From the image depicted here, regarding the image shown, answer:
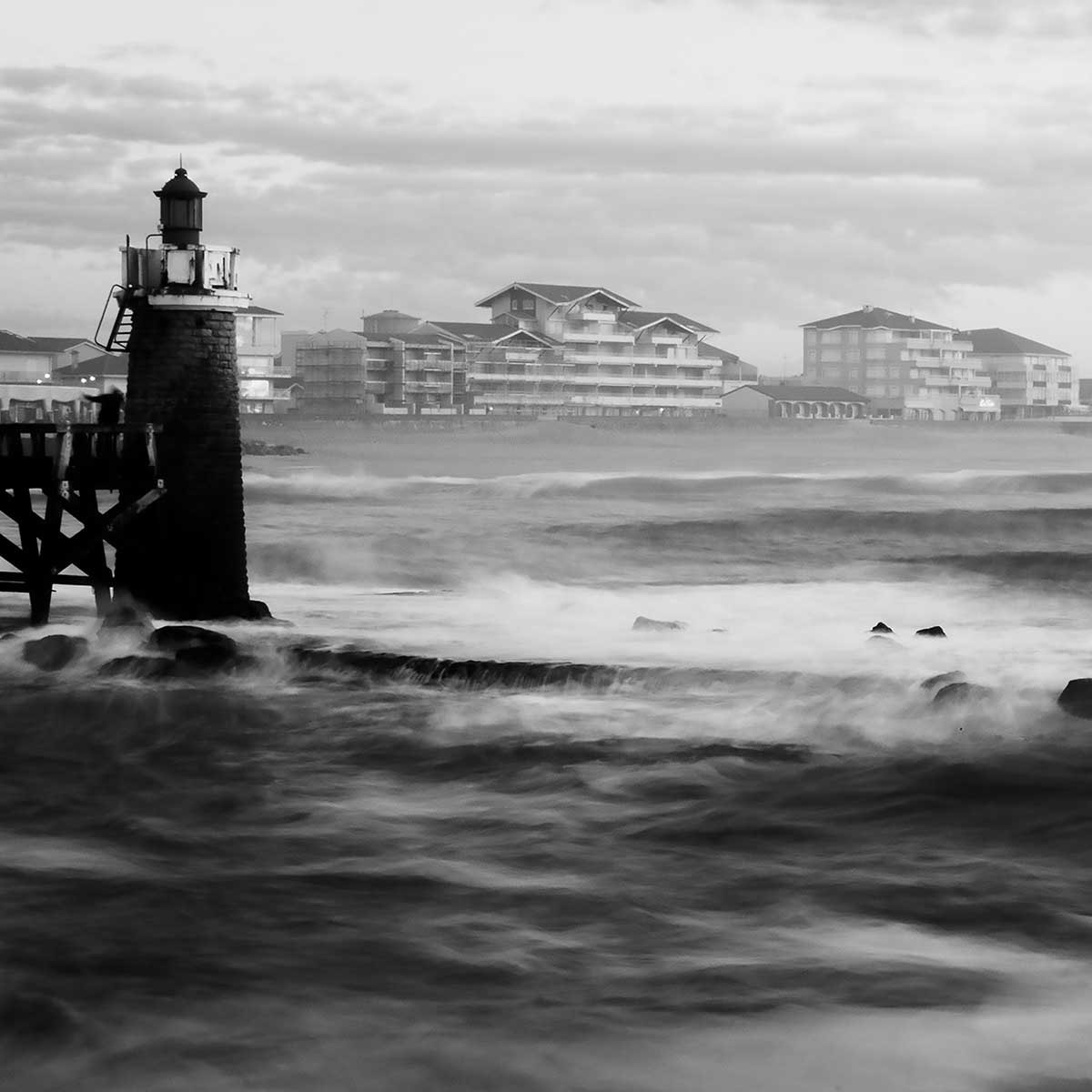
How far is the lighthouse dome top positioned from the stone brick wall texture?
4.37 ft

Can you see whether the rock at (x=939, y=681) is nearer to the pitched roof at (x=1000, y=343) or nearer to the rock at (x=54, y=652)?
the rock at (x=54, y=652)

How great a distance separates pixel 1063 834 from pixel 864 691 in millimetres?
3704

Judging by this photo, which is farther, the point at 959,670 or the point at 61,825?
the point at 959,670

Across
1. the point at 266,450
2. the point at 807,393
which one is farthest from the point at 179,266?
the point at 807,393

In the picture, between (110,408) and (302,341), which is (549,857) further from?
(302,341)

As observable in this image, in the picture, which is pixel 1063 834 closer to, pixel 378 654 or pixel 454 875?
pixel 454 875

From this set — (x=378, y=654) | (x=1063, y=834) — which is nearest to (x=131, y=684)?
(x=378, y=654)

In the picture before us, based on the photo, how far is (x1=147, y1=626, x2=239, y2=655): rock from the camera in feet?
56.5

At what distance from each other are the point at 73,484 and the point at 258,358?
106m

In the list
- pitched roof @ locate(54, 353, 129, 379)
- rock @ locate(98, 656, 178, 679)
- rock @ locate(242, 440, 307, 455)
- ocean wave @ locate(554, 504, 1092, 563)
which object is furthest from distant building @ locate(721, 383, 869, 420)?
rock @ locate(98, 656, 178, 679)

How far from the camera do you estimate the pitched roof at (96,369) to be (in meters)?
101

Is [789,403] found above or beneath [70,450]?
above

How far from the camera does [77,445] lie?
63.9 feet

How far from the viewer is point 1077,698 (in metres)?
14.7
